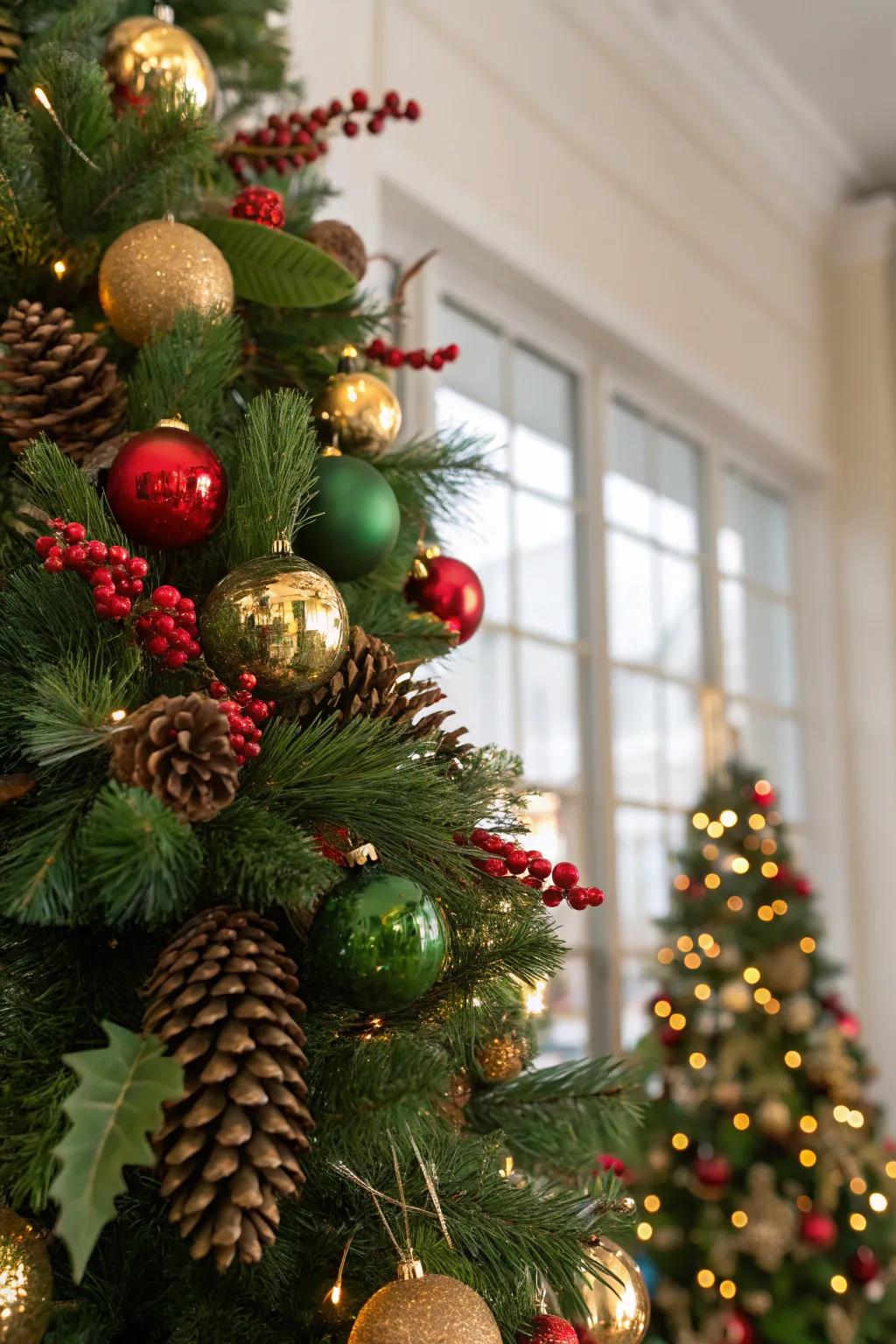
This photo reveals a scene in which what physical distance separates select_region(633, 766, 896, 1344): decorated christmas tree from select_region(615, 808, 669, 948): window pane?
0.22 m

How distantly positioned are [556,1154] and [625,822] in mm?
1906

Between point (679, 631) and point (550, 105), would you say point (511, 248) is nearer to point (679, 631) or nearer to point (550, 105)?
point (550, 105)

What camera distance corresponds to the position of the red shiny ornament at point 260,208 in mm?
808

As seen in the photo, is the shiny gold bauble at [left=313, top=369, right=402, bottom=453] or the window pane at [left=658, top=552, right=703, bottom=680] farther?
the window pane at [left=658, top=552, right=703, bottom=680]

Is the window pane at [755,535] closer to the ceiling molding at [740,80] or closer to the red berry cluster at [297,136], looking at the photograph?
the ceiling molding at [740,80]

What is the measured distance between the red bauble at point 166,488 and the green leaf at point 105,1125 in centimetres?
27

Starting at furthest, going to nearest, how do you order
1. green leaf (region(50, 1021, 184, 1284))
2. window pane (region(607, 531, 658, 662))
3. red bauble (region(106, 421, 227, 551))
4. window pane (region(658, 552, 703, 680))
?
1. window pane (region(658, 552, 703, 680))
2. window pane (region(607, 531, 658, 662))
3. red bauble (region(106, 421, 227, 551))
4. green leaf (region(50, 1021, 184, 1284))

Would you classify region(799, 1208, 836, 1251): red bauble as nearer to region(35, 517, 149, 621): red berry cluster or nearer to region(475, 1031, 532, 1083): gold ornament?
region(475, 1031, 532, 1083): gold ornament

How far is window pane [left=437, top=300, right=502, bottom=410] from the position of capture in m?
2.32

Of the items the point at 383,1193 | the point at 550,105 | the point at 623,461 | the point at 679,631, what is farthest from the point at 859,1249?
the point at 550,105

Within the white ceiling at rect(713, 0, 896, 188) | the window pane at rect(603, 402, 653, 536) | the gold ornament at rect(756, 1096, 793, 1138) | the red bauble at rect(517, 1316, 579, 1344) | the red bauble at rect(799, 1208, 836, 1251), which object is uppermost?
the white ceiling at rect(713, 0, 896, 188)

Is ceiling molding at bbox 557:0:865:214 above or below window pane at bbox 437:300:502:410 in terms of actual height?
above

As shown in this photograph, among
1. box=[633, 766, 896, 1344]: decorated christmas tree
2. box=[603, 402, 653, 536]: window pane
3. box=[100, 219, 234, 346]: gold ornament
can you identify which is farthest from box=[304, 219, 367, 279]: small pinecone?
box=[603, 402, 653, 536]: window pane

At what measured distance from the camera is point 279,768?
1.84ft
